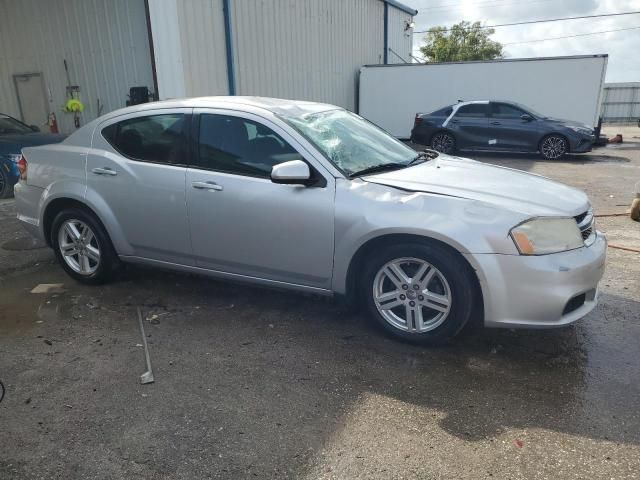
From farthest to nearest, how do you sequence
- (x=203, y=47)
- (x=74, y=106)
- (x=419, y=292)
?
A: (x=74, y=106)
(x=203, y=47)
(x=419, y=292)

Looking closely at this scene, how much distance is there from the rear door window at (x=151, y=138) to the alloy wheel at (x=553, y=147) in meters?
12.0

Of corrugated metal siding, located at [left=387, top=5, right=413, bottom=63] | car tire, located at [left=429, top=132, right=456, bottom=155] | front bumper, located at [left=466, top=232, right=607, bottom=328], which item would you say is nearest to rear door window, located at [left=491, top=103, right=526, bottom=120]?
car tire, located at [left=429, top=132, right=456, bottom=155]

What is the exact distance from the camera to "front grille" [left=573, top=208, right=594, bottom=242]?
3.36 metres

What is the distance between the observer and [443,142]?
14727 mm

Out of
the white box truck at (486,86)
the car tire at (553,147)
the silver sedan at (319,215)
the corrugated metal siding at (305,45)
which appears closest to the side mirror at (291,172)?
the silver sedan at (319,215)

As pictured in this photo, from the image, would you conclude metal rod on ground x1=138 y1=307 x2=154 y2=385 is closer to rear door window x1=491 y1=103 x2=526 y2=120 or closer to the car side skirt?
the car side skirt

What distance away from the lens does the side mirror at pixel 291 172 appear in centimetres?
342

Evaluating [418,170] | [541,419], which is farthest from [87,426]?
[418,170]

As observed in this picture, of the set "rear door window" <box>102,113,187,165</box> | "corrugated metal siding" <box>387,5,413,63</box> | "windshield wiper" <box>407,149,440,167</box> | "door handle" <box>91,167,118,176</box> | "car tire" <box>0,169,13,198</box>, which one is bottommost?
"car tire" <box>0,169,13,198</box>

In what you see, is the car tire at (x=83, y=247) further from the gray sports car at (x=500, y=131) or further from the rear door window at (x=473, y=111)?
the rear door window at (x=473, y=111)

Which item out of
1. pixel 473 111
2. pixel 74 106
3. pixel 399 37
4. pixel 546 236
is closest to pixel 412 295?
pixel 546 236

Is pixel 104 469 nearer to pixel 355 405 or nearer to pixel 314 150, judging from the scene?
pixel 355 405

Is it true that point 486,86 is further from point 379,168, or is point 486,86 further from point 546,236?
point 546,236

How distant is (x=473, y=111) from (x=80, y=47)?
1006 centimetres
